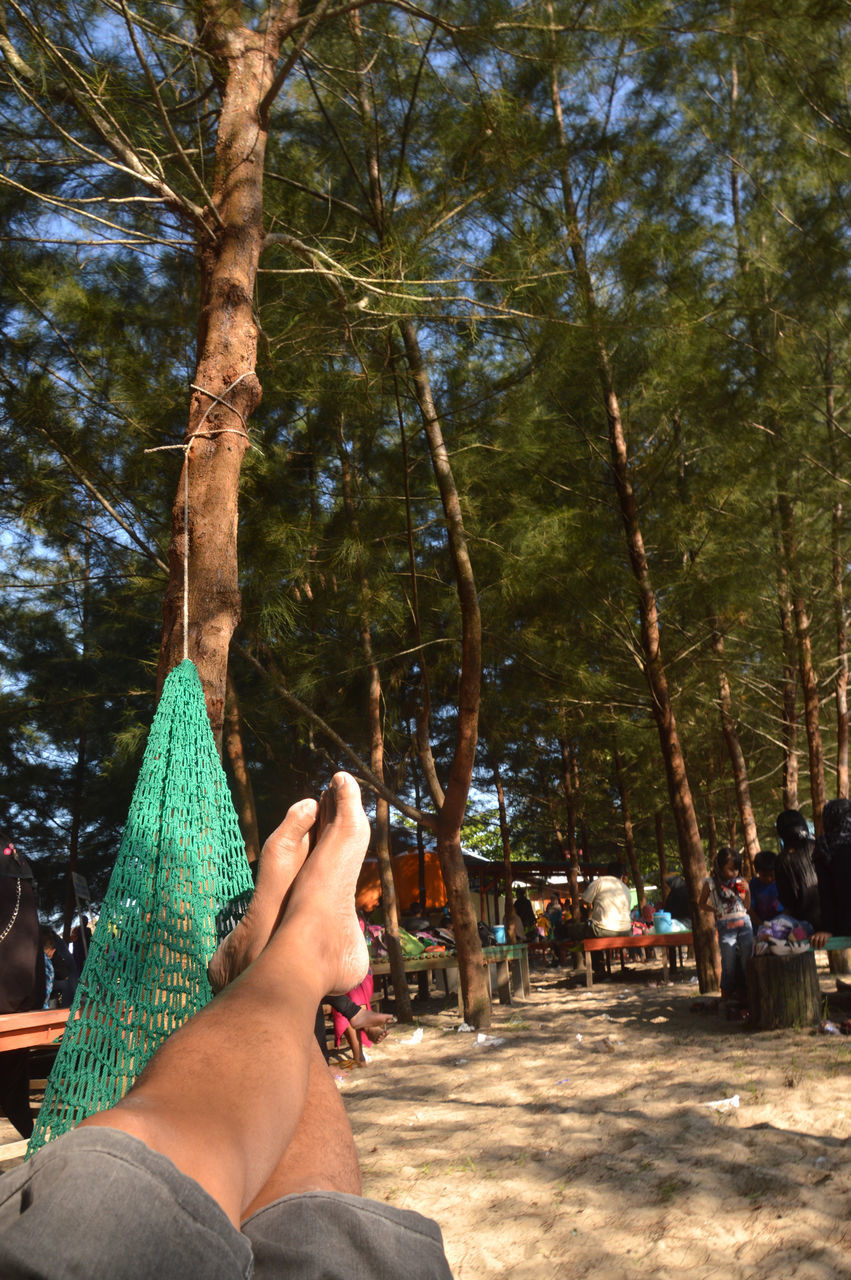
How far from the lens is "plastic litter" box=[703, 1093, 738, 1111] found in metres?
3.20

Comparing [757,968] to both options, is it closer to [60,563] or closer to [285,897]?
[285,897]

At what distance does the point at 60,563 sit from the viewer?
5883 mm

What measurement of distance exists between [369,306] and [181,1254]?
2875 mm

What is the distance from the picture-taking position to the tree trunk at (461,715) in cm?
523

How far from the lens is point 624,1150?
2848mm

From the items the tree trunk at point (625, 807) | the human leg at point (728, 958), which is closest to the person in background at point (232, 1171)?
the human leg at point (728, 958)

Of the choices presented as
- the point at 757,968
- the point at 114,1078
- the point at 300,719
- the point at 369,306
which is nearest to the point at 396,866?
the point at 300,719

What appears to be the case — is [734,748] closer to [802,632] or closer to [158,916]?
[802,632]

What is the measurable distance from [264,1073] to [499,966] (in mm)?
6820

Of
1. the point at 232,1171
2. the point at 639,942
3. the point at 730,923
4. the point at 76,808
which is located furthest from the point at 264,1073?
the point at 76,808

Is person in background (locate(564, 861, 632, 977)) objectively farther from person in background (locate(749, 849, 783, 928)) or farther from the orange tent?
the orange tent

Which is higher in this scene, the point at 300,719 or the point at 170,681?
the point at 300,719

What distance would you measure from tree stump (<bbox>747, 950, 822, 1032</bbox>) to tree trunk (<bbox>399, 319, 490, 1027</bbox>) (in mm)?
1722

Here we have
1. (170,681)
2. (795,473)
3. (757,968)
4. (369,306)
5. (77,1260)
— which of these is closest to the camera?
(77,1260)
